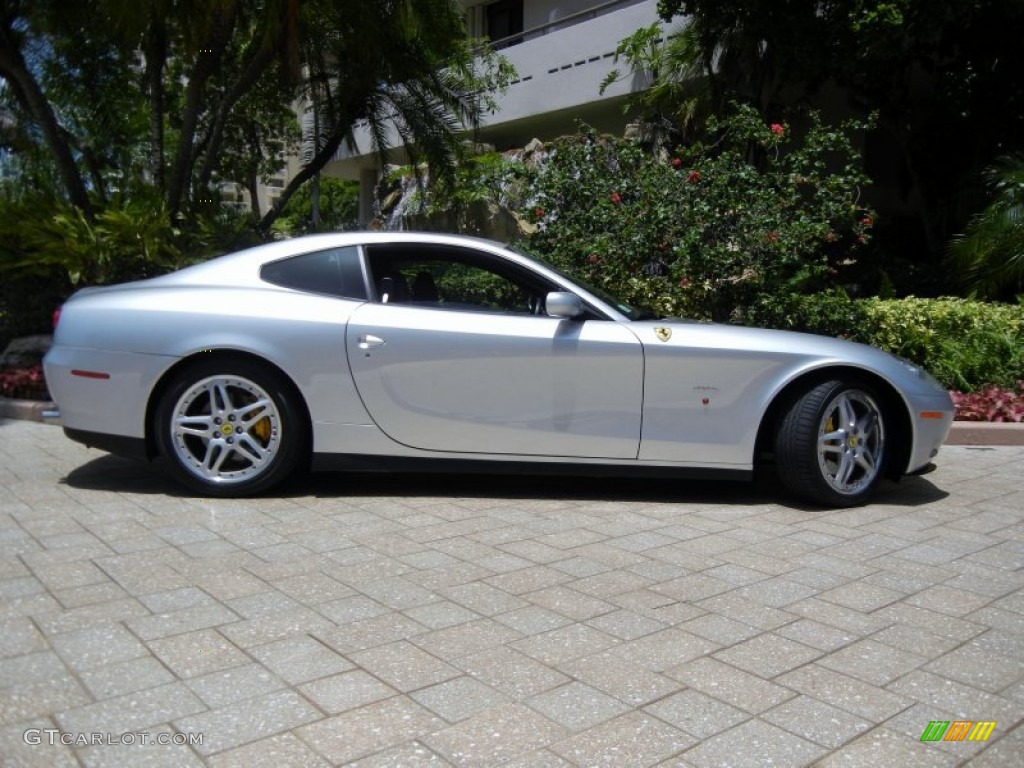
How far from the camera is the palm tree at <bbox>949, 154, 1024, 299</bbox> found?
9430mm

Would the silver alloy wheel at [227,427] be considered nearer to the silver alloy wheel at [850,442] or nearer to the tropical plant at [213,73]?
the silver alloy wheel at [850,442]

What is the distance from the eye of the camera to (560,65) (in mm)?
18250

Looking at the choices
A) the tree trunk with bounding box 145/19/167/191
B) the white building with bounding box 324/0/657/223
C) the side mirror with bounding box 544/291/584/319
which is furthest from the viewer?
the white building with bounding box 324/0/657/223

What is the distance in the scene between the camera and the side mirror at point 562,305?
499cm

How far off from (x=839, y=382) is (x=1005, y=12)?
9.12 metres

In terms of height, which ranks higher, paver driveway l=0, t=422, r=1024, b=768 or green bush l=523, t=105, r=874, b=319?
green bush l=523, t=105, r=874, b=319

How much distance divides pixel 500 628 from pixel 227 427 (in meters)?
2.29

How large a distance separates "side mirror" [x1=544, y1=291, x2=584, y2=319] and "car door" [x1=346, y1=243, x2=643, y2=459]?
0.08 meters

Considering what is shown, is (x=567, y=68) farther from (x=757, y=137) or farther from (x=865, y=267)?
(x=757, y=137)

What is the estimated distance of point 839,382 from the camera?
5.12 metres

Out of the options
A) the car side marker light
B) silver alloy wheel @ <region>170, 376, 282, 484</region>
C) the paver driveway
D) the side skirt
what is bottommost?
the paver driveway

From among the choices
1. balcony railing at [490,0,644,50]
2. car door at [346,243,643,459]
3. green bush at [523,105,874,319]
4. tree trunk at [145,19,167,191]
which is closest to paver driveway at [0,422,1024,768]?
car door at [346,243,643,459]

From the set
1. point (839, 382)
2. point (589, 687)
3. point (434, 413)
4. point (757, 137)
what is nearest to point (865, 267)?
point (757, 137)

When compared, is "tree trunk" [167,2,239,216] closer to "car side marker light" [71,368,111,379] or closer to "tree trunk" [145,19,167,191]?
"tree trunk" [145,19,167,191]
